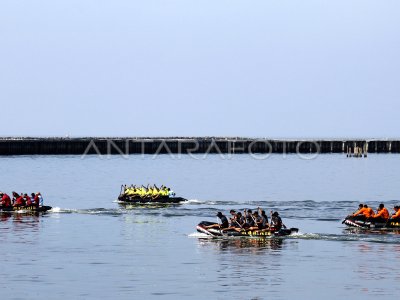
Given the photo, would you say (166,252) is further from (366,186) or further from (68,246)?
(366,186)

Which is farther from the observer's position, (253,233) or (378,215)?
(378,215)

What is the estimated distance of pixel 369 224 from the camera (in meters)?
75.4

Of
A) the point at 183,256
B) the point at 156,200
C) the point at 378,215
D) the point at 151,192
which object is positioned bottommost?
the point at 183,256

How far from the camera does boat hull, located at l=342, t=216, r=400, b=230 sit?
7425cm

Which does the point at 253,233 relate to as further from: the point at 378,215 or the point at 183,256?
the point at 378,215

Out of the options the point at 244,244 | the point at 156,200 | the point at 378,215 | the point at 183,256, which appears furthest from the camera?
the point at 156,200

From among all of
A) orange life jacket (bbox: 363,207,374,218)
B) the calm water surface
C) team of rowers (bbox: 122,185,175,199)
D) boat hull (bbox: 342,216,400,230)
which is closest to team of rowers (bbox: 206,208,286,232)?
the calm water surface

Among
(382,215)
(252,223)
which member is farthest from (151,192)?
(252,223)

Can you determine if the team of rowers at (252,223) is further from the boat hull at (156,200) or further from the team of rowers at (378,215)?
the boat hull at (156,200)

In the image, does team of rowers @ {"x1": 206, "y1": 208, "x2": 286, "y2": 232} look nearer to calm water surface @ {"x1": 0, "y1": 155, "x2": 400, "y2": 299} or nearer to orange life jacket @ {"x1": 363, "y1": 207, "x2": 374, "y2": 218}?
calm water surface @ {"x1": 0, "y1": 155, "x2": 400, "y2": 299}

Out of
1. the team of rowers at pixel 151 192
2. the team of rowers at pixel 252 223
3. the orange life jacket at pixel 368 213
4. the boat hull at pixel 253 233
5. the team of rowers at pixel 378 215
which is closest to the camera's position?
the boat hull at pixel 253 233

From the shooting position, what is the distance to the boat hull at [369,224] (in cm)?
7425

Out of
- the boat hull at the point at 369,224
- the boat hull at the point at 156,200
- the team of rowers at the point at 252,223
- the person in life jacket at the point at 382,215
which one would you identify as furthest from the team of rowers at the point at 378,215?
the boat hull at the point at 156,200

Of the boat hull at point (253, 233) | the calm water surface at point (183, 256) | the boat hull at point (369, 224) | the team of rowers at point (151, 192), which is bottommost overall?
the calm water surface at point (183, 256)
